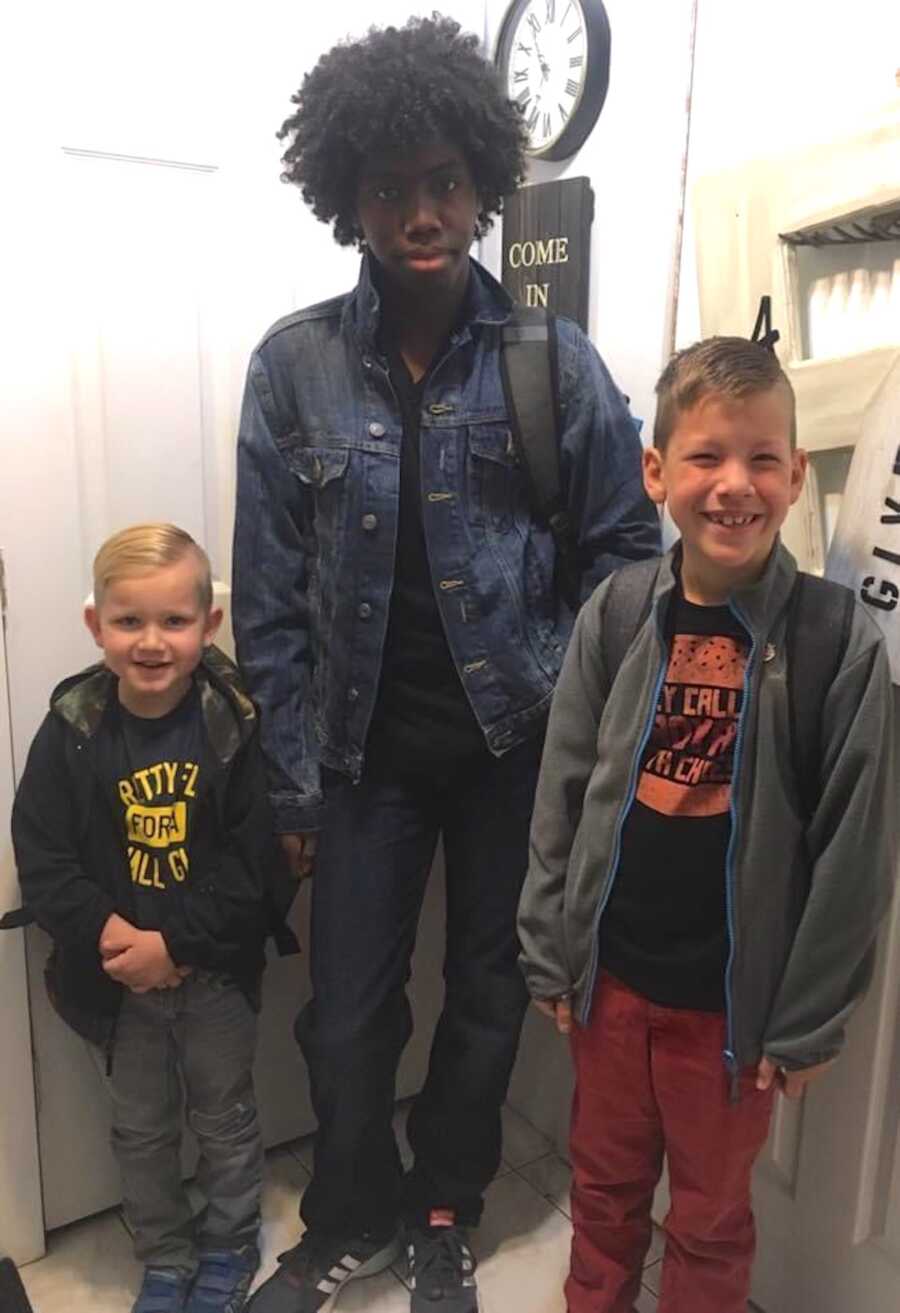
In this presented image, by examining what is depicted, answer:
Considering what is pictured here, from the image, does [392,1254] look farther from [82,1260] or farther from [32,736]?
[32,736]

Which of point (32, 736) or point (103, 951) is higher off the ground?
point (32, 736)

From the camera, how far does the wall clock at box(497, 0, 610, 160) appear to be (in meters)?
1.59

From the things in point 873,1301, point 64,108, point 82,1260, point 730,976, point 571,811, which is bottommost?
point 82,1260

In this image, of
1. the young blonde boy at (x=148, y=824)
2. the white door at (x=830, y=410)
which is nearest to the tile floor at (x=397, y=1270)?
the young blonde boy at (x=148, y=824)

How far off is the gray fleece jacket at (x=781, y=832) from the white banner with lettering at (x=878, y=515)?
7cm

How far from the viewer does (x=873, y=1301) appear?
1432mm

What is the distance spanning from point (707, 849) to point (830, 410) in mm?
504

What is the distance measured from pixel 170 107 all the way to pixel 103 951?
1.09 m

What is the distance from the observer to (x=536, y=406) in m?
1.44

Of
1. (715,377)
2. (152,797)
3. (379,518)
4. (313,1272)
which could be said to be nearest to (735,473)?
(715,377)

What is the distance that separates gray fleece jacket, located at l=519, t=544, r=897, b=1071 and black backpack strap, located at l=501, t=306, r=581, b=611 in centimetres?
23

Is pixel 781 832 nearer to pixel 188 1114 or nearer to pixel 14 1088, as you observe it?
pixel 188 1114

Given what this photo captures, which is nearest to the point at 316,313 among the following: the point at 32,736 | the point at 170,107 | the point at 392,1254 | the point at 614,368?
the point at 170,107

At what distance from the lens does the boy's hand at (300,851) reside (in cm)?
155
